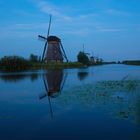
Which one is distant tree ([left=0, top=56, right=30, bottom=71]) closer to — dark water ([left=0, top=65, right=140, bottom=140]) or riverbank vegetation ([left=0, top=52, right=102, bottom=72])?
riverbank vegetation ([left=0, top=52, right=102, bottom=72])

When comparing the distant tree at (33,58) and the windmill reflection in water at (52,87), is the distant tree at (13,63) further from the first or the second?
the windmill reflection in water at (52,87)

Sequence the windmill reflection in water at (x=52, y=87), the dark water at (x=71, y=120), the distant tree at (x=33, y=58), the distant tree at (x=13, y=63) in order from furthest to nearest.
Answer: the distant tree at (x=33, y=58)
the distant tree at (x=13, y=63)
the windmill reflection in water at (x=52, y=87)
the dark water at (x=71, y=120)

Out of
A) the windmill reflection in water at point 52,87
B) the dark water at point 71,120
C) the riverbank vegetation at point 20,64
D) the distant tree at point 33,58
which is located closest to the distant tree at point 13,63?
the riverbank vegetation at point 20,64

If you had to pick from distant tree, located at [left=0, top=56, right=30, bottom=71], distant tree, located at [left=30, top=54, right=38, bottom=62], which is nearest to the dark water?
distant tree, located at [left=0, top=56, right=30, bottom=71]

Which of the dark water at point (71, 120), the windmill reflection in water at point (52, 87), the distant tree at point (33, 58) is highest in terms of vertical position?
the distant tree at point (33, 58)

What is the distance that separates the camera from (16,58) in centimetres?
6306

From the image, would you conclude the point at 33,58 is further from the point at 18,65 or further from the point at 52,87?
the point at 52,87

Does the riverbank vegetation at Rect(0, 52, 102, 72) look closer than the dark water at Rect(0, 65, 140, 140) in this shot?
No

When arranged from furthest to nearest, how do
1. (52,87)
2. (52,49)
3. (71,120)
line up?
(52,49) → (52,87) → (71,120)

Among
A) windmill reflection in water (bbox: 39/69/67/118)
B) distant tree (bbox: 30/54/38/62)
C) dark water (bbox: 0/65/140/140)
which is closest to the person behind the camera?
dark water (bbox: 0/65/140/140)

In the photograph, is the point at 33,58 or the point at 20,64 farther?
the point at 33,58

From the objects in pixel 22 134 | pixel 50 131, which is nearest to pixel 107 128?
pixel 50 131

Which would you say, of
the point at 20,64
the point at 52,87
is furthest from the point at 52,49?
the point at 52,87

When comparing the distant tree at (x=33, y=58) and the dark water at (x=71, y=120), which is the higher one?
the distant tree at (x=33, y=58)
